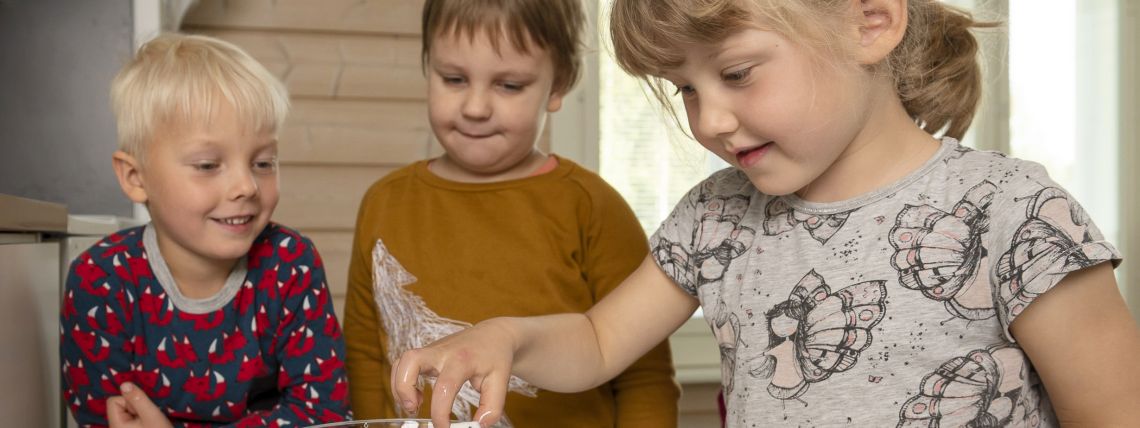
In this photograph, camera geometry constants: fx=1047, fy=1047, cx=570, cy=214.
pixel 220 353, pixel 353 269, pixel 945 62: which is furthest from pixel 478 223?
pixel 945 62

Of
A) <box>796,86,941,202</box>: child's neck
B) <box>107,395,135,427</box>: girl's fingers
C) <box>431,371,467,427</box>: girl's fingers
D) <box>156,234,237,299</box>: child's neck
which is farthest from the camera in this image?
<box>156,234,237,299</box>: child's neck

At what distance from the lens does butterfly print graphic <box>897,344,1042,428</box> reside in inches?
34.3

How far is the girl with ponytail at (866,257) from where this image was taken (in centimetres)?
82

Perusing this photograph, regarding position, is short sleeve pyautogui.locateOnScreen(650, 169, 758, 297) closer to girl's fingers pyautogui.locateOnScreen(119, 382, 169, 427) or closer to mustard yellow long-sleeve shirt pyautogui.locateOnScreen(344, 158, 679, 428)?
mustard yellow long-sleeve shirt pyautogui.locateOnScreen(344, 158, 679, 428)

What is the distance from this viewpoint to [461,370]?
2.61 ft

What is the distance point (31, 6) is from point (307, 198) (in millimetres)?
731

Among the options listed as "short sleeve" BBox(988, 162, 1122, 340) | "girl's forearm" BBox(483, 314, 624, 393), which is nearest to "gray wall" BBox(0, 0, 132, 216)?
"girl's forearm" BBox(483, 314, 624, 393)

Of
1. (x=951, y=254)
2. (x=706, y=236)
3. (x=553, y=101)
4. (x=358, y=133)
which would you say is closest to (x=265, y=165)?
(x=553, y=101)

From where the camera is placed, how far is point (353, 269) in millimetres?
1394

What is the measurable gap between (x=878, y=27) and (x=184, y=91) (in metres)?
0.74

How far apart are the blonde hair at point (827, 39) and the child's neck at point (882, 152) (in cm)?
4

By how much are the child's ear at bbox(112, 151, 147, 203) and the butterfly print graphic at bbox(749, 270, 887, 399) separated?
2.39ft

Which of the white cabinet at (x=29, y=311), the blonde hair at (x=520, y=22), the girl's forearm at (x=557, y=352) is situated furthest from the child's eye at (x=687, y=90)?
the white cabinet at (x=29, y=311)

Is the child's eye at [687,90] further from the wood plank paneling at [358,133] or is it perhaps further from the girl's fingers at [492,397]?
the wood plank paneling at [358,133]
